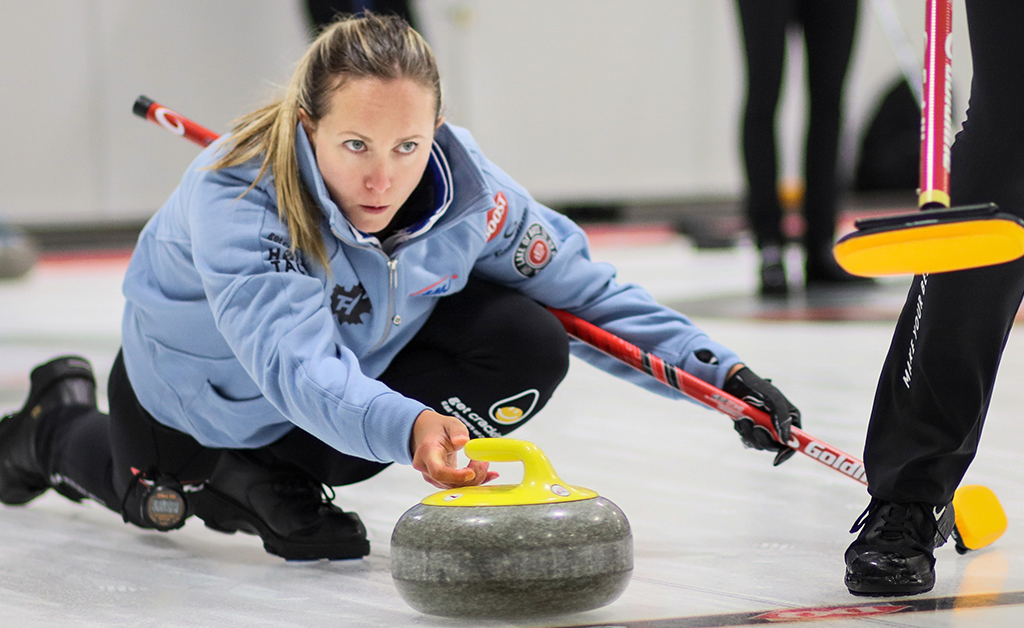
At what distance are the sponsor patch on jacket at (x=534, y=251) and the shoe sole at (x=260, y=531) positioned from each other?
0.39m

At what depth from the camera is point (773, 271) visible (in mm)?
3686

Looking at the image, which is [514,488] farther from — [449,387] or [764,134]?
[764,134]

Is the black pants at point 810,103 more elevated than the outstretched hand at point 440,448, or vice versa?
the black pants at point 810,103

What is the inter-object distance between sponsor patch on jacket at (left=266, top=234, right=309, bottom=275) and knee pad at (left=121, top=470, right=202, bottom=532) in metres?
0.36

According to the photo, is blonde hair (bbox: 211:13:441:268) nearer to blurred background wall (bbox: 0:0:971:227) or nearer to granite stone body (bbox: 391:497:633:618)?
granite stone body (bbox: 391:497:633:618)

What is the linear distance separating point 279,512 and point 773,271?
257 cm

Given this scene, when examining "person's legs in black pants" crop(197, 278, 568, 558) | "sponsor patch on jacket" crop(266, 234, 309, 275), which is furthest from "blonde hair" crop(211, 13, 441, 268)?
"person's legs in black pants" crop(197, 278, 568, 558)

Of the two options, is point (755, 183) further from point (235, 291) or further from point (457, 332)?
point (235, 291)

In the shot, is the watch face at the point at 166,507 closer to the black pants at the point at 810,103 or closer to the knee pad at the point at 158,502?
the knee pad at the point at 158,502

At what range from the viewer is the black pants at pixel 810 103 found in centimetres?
346

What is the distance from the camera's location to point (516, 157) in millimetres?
7168

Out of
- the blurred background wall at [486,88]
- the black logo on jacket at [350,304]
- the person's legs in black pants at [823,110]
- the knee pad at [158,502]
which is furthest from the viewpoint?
the blurred background wall at [486,88]

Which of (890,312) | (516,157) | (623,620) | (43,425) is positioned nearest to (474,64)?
(516,157)

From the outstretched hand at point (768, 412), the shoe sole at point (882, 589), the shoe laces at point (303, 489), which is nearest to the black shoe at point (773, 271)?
the outstretched hand at point (768, 412)
